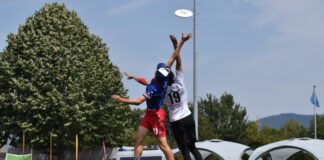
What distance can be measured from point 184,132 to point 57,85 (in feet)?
120

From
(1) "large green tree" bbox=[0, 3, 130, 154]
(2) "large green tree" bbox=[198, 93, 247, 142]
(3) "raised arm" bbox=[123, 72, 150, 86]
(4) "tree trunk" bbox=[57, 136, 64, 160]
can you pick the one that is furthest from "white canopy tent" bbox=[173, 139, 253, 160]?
(2) "large green tree" bbox=[198, 93, 247, 142]

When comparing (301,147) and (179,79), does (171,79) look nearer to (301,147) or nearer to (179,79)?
(179,79)

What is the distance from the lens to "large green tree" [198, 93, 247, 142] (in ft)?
294

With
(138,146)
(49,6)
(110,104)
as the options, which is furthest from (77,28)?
(138,146)

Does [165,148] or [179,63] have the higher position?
[179,63]

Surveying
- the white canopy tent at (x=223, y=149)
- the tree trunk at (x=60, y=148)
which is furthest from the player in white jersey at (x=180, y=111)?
the tree trunk at (x=60, y=148)

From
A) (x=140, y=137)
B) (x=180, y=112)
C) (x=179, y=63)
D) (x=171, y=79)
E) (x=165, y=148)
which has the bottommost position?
(x=165, y=148)

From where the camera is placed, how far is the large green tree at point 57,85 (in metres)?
45.6

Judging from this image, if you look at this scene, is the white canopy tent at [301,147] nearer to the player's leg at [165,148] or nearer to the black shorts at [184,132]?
the black shorts at [184,132]

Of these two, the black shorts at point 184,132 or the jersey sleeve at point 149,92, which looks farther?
the black shorts at point 184,132

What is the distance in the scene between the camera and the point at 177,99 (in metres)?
10.8

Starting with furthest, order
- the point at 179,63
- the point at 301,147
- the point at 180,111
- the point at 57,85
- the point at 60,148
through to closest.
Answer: the point at 60,148, the point at 57,85, the point at 301,147, the point at 180,111, the point at 179,63

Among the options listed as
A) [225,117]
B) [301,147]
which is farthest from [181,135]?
[225,117]

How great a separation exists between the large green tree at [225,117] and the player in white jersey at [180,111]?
78.9m
